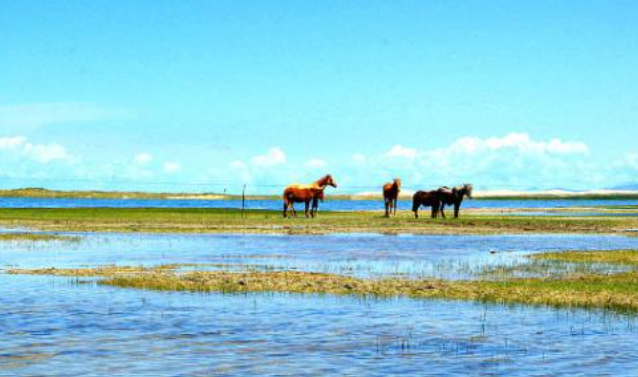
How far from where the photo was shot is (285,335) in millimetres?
16672

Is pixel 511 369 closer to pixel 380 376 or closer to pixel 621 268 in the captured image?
pixel 380 376

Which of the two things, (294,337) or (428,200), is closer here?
(294,337)

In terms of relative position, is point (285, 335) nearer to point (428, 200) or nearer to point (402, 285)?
point (402, 285)

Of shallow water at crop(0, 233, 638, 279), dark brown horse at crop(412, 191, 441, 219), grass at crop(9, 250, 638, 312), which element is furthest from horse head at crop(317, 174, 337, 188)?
grass at crop(9, 250, 638, 312)

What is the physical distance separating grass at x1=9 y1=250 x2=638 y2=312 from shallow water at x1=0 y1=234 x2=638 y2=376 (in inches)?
37.1

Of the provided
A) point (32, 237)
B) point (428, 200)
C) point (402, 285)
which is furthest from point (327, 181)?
point (402, 285)

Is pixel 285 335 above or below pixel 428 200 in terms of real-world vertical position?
below

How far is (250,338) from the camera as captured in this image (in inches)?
643

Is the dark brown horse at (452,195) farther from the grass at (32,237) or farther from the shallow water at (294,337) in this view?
the shallow water at (294,337)

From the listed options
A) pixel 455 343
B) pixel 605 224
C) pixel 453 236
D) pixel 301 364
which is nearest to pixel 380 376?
pixel 301 364

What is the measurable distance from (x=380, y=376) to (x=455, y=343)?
301 cm

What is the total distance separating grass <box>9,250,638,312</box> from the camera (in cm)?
2134

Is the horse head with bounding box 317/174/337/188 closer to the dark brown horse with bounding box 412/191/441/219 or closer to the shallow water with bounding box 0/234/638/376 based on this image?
the dark brown horse with bounding box 412/191/441/219

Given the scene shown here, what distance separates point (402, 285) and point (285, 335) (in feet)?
25.5
